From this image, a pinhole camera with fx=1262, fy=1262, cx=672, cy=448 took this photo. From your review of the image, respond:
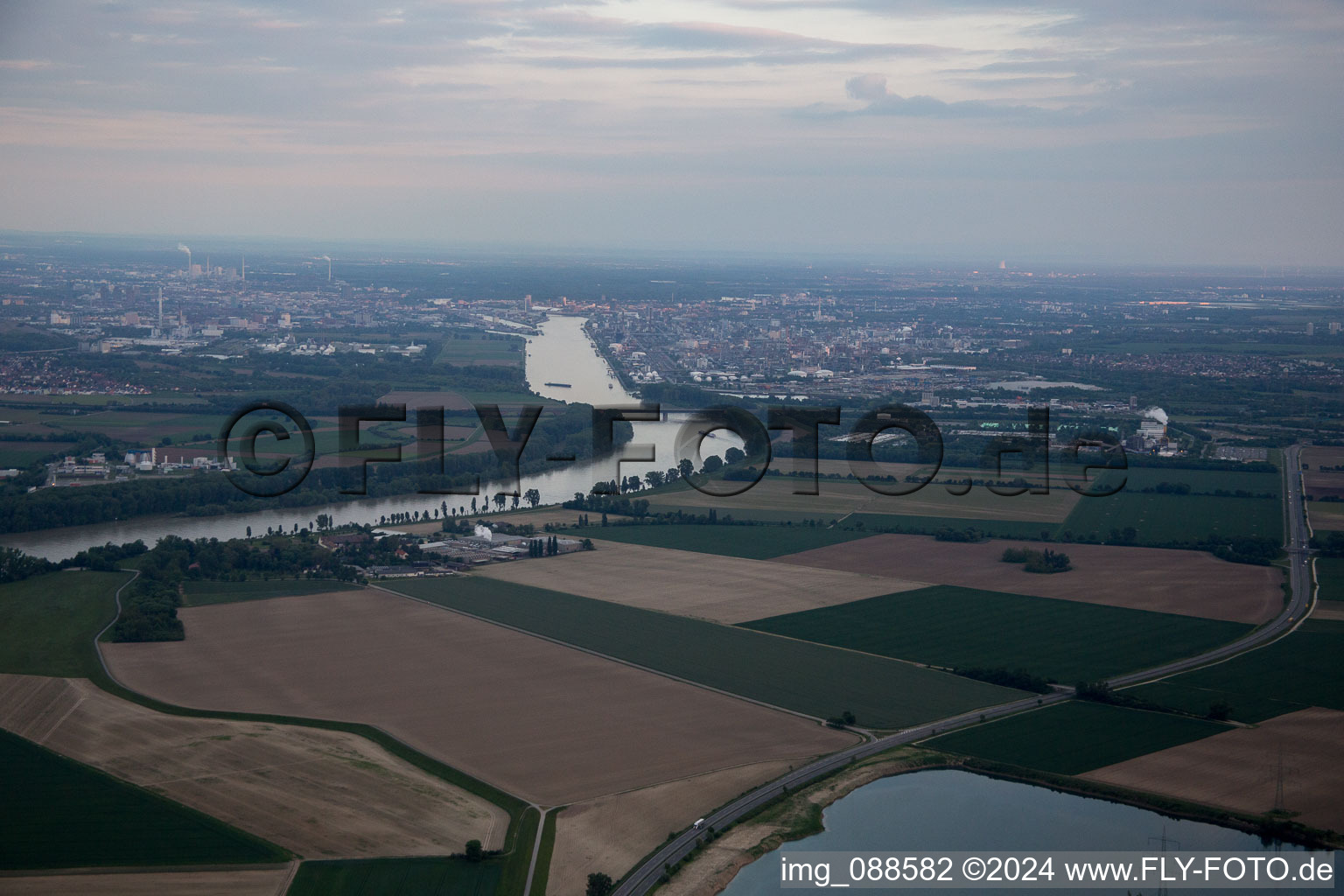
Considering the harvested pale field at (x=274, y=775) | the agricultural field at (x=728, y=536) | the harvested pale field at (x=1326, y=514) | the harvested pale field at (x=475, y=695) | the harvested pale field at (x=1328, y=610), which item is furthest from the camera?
the harvested pale field at (x=1326, y=514)

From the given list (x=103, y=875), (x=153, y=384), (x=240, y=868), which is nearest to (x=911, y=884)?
(x=240, y=868)

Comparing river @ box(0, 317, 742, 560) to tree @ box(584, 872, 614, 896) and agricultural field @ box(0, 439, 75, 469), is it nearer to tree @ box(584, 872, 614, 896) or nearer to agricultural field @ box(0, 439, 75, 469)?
agricultural field @ box(0, 439, 75, 469)

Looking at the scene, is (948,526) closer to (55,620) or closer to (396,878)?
(55,620)

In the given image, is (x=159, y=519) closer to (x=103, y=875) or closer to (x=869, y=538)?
(x=869, y=538)

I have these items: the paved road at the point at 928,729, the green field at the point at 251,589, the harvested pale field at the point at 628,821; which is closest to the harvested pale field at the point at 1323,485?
the paved road at the point at 928,729

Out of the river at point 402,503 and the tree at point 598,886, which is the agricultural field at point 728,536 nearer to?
the river at point 402,503

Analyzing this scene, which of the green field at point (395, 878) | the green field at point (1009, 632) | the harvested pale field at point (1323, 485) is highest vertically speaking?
the harvested pale field at point (1323, 485)
